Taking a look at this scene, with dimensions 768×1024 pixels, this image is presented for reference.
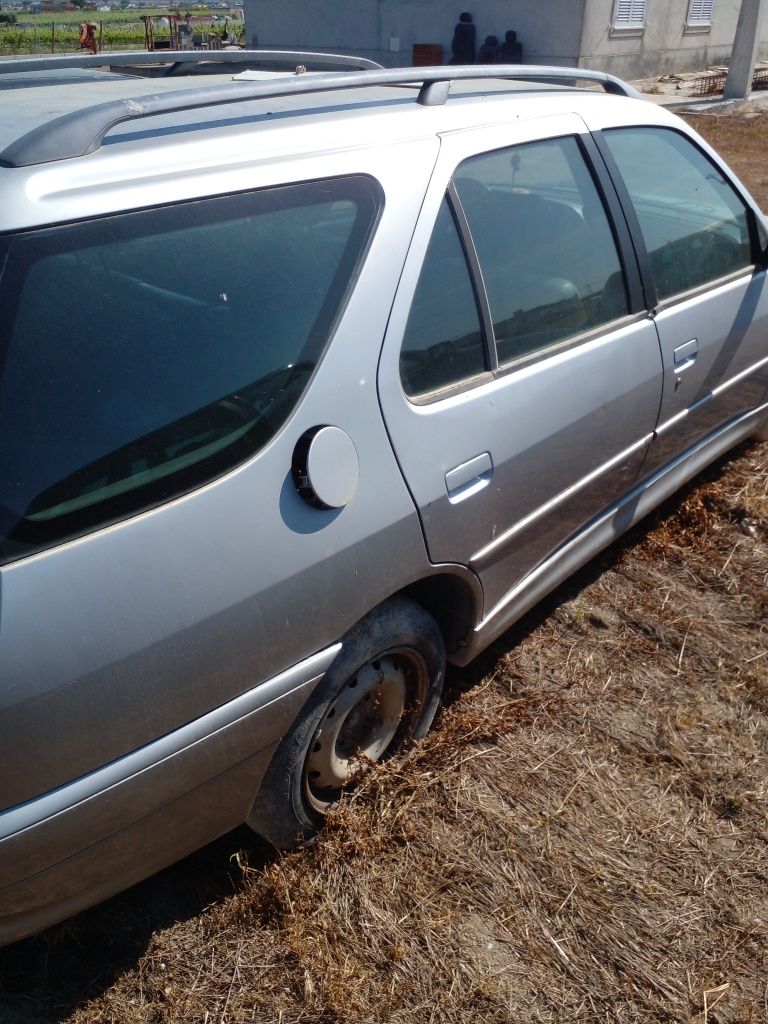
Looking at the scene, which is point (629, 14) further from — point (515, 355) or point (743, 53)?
point (515, 355)

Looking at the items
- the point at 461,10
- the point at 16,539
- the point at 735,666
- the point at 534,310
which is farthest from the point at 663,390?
the point at 461,10

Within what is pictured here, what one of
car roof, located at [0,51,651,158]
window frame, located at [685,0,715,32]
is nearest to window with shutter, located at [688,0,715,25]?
window frame, located at [685,0,715,32]

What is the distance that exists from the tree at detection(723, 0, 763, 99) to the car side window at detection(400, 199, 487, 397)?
55.6 ft

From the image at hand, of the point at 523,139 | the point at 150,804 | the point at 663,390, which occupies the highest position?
the point at 523,139

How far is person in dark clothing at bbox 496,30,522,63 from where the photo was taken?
2156 centimetres

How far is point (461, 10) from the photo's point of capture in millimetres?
22797

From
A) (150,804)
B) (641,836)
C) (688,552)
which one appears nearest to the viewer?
(150,804)

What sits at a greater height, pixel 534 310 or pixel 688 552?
pixel 534 310

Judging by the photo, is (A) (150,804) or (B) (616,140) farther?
(B) (616,140)

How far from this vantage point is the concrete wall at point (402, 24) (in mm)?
21312

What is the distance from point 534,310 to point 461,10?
2323cm

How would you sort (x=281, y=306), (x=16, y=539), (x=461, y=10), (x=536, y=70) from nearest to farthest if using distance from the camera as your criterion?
(x=16, y=539) → (x=281, y=306) → (x=536, y=70) → (x=461, y=10)

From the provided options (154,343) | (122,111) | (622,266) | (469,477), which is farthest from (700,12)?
(154,343)

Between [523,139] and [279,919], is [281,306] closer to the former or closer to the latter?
[523,139]
